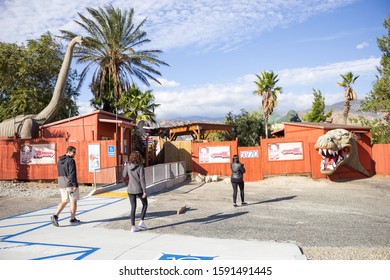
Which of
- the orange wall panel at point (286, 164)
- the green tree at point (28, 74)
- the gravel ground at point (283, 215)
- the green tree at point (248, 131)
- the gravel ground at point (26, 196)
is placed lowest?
the gravel ground at point (283, 215)

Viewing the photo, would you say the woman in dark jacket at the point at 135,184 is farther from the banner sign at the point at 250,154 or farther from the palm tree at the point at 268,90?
the palm tree at the point at 268,90

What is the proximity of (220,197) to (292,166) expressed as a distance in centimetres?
724

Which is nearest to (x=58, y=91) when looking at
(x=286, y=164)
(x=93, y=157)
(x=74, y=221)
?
(x=93, y=157)

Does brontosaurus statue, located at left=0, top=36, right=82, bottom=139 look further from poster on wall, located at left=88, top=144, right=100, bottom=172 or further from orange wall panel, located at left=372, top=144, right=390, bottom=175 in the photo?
orange wall panel, located at left=372, top=144, right=390, bottom=175

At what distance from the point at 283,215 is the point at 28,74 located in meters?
23.3

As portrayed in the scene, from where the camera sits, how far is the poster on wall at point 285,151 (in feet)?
58.8

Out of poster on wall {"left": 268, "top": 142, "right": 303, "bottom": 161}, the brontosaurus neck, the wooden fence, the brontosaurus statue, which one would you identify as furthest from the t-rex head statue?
the brontosaurus neck

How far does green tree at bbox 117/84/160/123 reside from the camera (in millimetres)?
23375

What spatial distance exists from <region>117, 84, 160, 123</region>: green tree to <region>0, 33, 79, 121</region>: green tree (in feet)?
15.7

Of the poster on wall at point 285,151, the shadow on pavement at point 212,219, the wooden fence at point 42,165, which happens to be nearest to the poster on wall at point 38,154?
the wooden fence at point 42,165

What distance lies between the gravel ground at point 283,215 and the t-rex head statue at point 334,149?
137cm

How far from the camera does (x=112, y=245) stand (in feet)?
19.1

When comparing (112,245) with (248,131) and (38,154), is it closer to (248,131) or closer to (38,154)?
(38,154)

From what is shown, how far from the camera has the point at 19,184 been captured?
15180 mm
